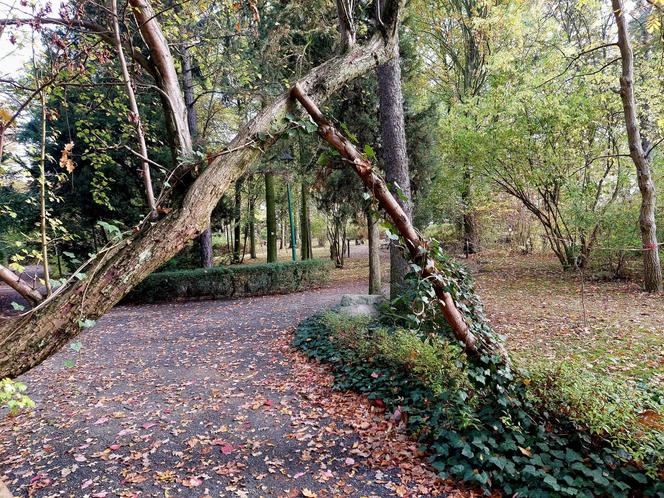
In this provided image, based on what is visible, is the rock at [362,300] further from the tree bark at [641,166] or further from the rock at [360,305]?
the tree bark at [641,166]

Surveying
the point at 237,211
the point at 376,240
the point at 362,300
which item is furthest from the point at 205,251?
the point at 362,300

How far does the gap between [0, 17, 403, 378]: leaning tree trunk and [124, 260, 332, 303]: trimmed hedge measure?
27.8 ft

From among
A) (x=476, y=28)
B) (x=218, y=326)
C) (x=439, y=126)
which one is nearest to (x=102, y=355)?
(x=218, y=326)

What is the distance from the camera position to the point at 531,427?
2.82 m

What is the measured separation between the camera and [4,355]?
5.36 feet

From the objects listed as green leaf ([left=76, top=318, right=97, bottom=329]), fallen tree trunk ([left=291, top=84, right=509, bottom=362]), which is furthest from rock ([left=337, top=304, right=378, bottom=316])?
green leaf ([left=76, top=318, right=97, bottom=329])

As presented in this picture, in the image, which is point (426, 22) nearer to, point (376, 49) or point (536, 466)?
point (376, 49)

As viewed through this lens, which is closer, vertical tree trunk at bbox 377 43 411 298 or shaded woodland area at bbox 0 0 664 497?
shaded woodland area at bbox 0 0 664 497

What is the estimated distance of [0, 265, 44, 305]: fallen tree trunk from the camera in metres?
1.66

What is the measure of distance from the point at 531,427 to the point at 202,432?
296cm

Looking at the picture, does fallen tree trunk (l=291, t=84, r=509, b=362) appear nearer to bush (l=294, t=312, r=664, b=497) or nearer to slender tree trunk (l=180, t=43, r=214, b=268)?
bush (l=294, t=312, r=664, b=497)

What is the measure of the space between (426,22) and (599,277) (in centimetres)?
1194

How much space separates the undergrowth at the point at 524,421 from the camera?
7.80 feet

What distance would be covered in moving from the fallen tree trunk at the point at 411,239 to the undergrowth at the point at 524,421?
0.39 feet
